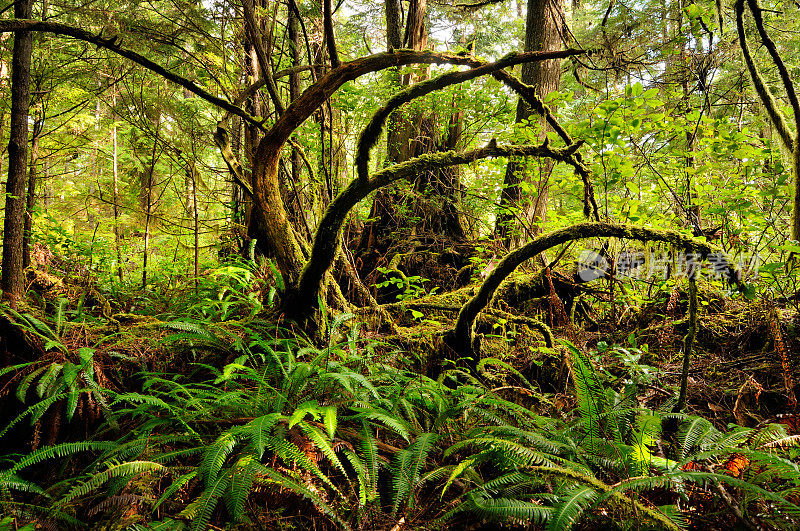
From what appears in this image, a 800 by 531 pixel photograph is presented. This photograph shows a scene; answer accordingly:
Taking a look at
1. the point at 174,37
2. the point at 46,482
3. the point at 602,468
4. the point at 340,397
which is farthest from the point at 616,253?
the point at 174,37

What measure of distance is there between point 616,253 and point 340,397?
3198 millimetres

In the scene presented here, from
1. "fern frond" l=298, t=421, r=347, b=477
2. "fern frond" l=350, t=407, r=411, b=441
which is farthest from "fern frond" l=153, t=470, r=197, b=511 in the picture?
"fern frond" l=350, t=407, r=411, b=441

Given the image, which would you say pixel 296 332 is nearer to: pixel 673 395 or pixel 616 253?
pixel 673 395

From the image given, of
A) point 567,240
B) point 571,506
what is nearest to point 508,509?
point 571,506

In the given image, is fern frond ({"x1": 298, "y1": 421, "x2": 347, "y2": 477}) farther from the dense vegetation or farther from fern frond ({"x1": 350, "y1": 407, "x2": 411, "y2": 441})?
fern frond ({"x1": 350, "y1": 407, "x2": 411, "y2": 441})

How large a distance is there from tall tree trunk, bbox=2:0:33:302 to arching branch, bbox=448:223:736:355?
3727 millimetres

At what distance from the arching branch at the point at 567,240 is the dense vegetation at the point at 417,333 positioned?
0.02 metres

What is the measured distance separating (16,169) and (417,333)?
12.0 ft

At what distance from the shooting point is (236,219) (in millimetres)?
5922

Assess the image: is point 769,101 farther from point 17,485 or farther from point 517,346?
point 17,485

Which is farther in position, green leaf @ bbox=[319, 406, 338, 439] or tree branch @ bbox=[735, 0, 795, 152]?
tree branch @ bbox=[735, 0, 795, 152]

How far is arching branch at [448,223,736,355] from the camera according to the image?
2.55 metres

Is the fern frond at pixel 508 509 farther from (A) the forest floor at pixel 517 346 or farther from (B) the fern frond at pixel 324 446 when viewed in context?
(B) the fern frond at pixel 324 446

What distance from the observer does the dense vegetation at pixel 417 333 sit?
1.71 meters
